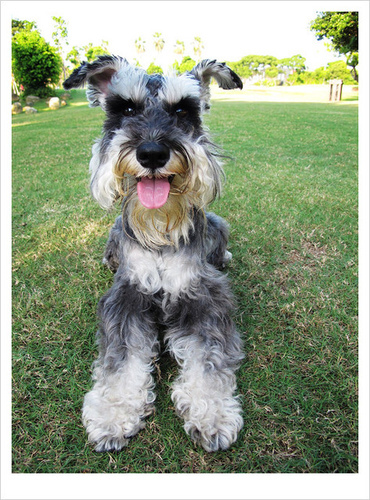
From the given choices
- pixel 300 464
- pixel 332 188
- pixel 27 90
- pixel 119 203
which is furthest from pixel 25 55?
pixel 300 464

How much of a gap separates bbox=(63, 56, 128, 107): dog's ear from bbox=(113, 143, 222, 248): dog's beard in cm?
84

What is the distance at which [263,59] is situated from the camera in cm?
5722

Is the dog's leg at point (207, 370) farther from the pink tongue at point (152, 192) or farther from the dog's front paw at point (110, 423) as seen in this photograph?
the pink tongue at point (152, 192)

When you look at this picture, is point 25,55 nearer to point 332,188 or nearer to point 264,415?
point 332,188

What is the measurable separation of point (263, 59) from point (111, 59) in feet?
211

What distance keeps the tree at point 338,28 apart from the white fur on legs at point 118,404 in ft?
51.8

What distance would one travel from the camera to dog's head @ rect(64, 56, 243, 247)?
199 cm

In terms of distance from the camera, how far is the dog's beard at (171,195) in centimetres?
201

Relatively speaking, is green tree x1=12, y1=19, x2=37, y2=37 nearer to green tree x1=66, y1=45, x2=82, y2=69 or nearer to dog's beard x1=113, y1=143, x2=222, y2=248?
green tree x1=66, y1=45, x2=82, y2=69

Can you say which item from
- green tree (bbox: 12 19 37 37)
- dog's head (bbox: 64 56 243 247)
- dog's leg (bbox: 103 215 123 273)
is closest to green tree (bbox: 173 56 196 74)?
dog's head (bbox: 64 56 243 247)

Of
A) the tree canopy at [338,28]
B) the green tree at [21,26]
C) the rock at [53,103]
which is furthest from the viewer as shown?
the green tree at [21,26]

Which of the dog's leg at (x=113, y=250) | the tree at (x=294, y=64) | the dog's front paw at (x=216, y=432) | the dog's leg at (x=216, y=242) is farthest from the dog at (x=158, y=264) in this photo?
the tree at (x=294, y=64)

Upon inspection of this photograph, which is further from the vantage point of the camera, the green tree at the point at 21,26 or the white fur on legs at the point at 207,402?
the green tree at the point at 21,26

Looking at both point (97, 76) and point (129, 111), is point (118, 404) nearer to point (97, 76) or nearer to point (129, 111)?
point (129, 111)
